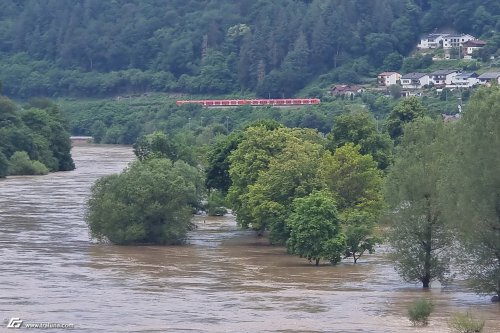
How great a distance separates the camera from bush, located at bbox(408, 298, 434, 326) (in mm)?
37656

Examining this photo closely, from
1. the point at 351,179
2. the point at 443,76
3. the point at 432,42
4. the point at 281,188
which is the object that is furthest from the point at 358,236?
the point at 432,42

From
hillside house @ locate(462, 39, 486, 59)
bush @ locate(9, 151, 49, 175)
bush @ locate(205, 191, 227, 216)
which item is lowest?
bush @ locate(9, 151, 49, 175)

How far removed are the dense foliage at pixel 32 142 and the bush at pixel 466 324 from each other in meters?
62.8

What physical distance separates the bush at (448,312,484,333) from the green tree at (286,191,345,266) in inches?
567

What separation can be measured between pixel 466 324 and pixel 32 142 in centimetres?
7023

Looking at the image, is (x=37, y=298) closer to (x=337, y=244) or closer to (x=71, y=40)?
(x=337, y=244)

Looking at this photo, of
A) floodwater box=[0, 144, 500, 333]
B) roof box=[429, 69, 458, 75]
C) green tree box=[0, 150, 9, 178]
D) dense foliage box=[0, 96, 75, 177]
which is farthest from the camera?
roof box=[429, 69, 458, 75]

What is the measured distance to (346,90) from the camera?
145375mm

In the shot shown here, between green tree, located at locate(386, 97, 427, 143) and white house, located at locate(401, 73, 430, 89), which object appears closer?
green tree, located at locate(386, 97, 427, 143)

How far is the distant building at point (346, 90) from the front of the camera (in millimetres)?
143375

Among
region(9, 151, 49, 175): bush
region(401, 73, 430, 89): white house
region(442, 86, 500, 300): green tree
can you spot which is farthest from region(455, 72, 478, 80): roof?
region(442, 86, 500, 300): green tree

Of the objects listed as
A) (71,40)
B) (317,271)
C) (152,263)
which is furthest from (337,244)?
(71,40)

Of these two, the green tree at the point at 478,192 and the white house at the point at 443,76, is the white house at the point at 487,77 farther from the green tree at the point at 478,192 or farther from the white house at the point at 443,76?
the green tree at the point at 478,192

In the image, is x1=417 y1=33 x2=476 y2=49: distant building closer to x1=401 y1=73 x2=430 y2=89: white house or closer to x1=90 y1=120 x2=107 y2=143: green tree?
x1=401 y1=73 x2=430 y2=89: white house
